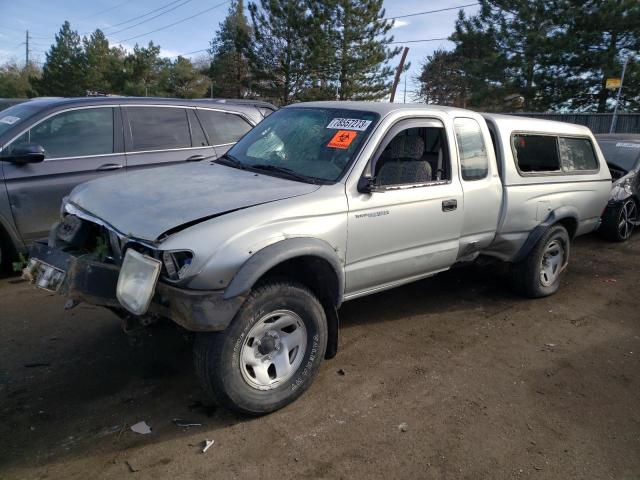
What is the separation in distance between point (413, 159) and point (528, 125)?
1.54 m

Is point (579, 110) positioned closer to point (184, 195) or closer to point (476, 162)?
point (476, 162)

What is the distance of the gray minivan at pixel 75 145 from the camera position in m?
4.96

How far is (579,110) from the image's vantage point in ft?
78.1

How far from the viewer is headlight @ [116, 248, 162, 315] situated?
256 cm

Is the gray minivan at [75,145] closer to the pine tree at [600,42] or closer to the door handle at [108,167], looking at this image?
the door handle at [108,167]

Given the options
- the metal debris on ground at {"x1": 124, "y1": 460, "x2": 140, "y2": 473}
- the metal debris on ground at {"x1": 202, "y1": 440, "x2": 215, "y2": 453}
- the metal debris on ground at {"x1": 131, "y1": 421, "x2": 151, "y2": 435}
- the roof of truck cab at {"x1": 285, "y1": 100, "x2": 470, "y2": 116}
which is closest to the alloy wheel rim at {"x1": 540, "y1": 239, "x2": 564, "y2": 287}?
the roof of truck cab at {"x1": 285, "y1": 100, "x2": 470, "y2": 116}

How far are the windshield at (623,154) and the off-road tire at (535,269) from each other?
12.0 feet

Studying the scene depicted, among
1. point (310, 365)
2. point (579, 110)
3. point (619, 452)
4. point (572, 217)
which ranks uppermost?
point (579, 110)

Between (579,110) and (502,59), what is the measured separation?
4.41m

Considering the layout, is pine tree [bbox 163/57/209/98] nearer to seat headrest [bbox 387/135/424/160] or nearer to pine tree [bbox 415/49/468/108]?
pine tree [bbox 415/49/468/108]

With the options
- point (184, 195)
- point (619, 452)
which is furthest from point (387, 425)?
point (184, 195)

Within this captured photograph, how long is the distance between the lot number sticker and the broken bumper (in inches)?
64.7

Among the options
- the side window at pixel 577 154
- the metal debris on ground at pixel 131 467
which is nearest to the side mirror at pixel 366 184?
the metal debris on ground at pixel 131 467

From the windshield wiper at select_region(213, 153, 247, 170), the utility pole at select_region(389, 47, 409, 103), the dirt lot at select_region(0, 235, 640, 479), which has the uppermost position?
the utility pole at select_region(389, 47, 409, 103)
